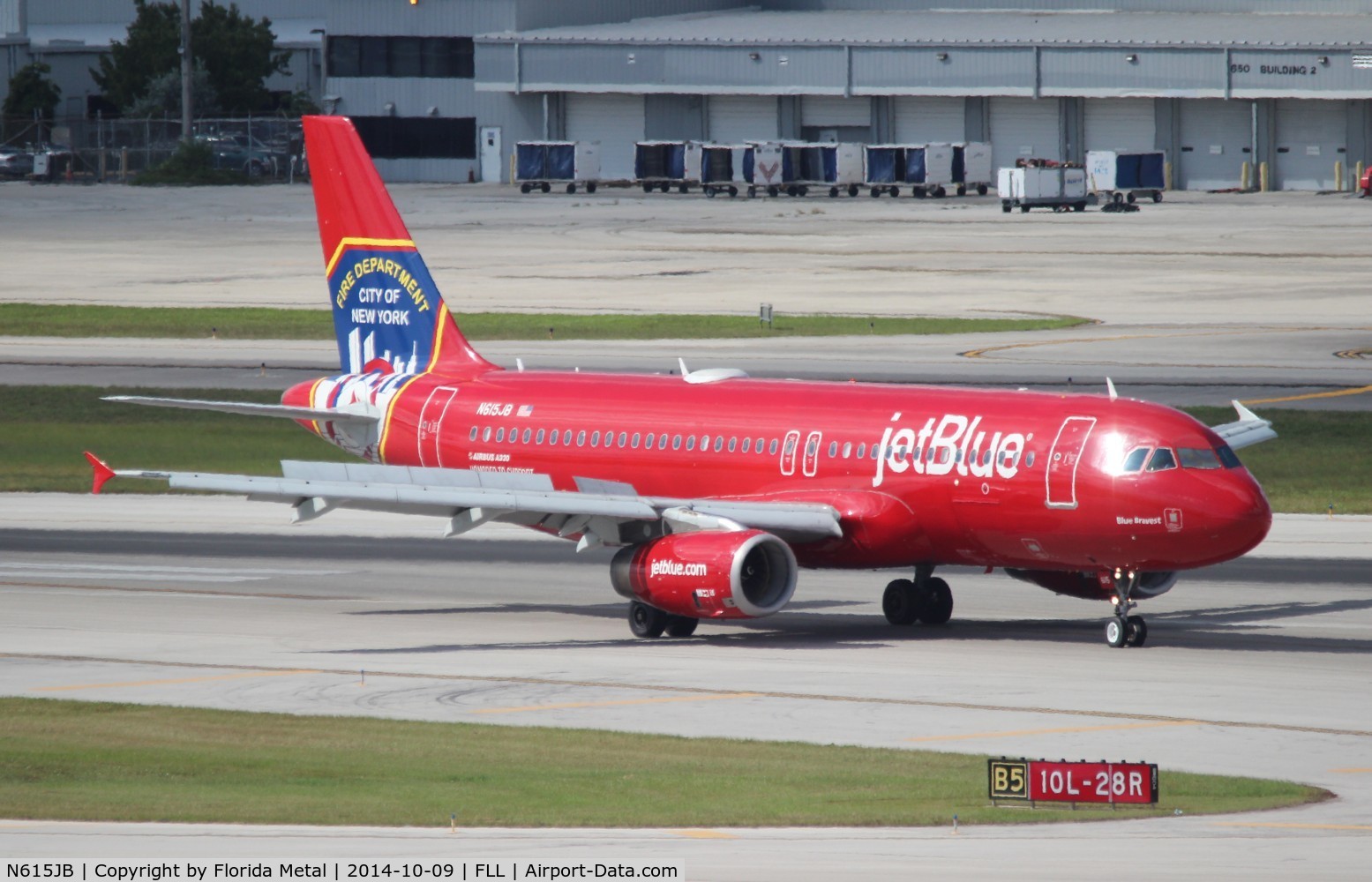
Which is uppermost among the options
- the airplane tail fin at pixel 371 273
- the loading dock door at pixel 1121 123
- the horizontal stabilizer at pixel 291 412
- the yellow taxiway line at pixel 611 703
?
the loading dock door at pixel 1121 123

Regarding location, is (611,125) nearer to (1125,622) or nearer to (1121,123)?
(1121,123)

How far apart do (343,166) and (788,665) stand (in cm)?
1789

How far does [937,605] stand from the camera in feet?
132

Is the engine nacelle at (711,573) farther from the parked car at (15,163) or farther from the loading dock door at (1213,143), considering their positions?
the parked car at (15,163)

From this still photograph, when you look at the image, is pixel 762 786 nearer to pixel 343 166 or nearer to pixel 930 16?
pixel 343 166

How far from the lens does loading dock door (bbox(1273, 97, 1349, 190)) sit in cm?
15550

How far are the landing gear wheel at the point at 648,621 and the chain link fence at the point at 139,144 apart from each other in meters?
146

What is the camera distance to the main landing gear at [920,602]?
4003 centimetres

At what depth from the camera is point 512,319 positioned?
94562 millimetres

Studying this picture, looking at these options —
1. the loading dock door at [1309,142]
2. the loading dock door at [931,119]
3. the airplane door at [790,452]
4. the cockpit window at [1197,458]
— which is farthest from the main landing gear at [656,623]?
the loading dock door at [931,119]

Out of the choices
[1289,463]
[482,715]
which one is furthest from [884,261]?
[482,715]

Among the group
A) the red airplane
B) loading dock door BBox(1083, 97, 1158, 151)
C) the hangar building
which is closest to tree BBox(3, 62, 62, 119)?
the hangar building

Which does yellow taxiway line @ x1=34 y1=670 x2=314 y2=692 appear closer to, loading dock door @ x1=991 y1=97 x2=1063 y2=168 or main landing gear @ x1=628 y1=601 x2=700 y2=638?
main landing gear @ x1=628 y1=601 x2=700 y2=638

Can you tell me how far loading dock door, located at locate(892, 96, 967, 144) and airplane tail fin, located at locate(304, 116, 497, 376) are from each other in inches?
A: 4767
